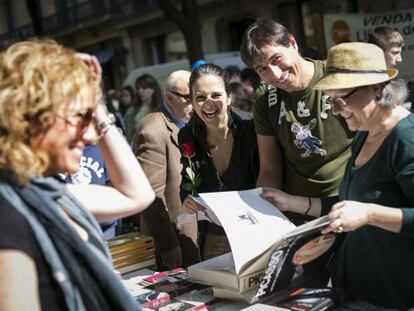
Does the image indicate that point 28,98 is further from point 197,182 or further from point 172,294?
point 197,182

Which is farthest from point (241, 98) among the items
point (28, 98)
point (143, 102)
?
point (28, 98)

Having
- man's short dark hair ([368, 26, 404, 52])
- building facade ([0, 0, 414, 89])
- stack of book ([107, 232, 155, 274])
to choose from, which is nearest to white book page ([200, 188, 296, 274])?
stack of book ([107, 232, 155, 274])

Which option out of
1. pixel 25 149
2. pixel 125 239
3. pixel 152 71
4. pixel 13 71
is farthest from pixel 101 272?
pixel 152 71

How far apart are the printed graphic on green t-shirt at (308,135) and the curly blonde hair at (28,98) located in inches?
46.6

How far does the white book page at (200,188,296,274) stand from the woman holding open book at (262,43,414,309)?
8.8 inches

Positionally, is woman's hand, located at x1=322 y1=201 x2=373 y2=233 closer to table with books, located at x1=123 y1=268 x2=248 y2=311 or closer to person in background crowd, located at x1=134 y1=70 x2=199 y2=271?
table with books, located at x1=123 y1=268 x2=248 y2=311

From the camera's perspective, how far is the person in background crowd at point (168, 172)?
9.36ft

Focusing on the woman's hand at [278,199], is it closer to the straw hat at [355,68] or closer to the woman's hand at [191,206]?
the woman's hand at [191,206]

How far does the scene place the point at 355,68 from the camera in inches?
60.9

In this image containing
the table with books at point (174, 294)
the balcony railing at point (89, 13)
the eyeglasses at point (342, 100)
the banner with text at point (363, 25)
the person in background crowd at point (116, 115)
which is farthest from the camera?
the balcony railing at point (89, 13)

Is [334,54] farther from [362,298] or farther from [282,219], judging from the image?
[362,298]

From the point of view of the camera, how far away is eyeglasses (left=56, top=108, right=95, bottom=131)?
1151 mm

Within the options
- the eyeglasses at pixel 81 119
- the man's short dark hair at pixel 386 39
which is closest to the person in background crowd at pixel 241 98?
the man's short dark hair at pixel 386 39

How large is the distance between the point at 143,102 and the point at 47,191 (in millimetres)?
5321
